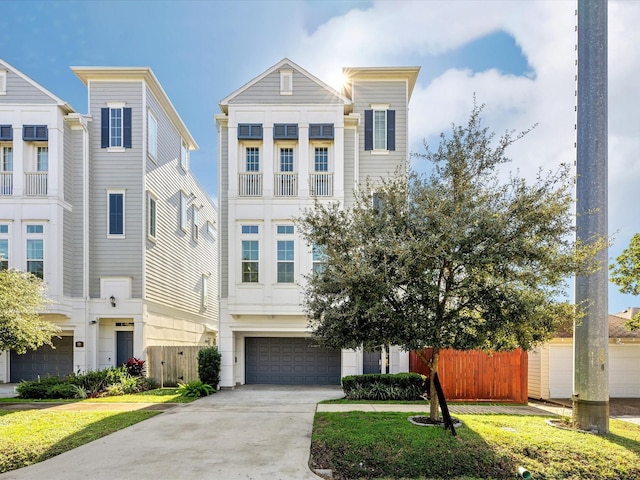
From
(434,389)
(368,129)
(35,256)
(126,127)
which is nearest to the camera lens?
(434,389)

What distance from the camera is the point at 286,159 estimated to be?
16.3 m

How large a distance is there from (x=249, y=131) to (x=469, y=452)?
1242 cm

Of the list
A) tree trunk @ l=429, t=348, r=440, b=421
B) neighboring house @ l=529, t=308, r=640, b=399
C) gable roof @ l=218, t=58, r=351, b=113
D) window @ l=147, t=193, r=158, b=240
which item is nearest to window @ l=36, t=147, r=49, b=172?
window @ l=147, t=193, r=158, b=240

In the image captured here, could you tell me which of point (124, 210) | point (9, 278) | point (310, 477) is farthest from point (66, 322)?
point (310, 477)

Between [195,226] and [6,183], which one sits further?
[195,226]

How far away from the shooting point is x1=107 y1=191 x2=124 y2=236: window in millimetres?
17281

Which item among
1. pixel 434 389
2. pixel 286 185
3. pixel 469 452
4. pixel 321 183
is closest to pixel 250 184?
pixel 286 185

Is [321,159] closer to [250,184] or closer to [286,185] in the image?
[286,185]

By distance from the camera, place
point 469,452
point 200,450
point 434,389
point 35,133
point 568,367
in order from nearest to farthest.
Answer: point 469,452
point 200,450
point 434,389
point 568,367
point 35,133

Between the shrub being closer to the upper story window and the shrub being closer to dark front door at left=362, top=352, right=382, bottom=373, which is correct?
dark front door at left=362, top=352, right=382, bottom=373

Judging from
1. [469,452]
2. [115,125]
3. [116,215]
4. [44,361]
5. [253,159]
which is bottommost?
[44,361]

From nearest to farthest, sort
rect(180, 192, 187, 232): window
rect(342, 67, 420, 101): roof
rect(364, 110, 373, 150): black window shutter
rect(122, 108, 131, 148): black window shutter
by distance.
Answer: rect(342, 67, 420, 101): roof, rect(364, 110, 373, 150): black window shutter, rect(122, 108, 131, 148): black window shutter, rect(180, 192, 187, 232): window

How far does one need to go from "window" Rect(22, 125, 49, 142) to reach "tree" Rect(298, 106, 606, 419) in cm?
1349

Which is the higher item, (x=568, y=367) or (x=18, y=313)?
(x=18, y=313)
